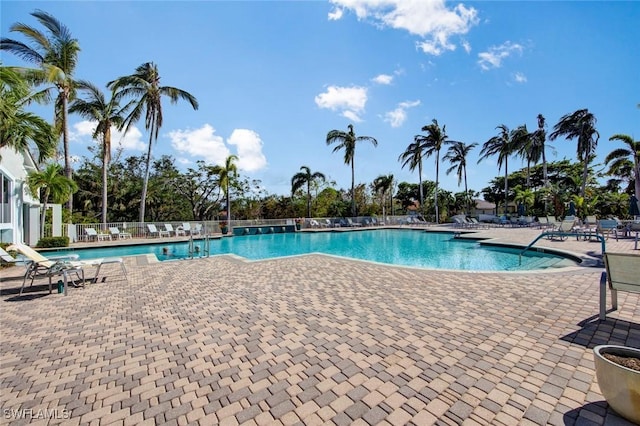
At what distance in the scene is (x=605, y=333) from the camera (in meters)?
3.04

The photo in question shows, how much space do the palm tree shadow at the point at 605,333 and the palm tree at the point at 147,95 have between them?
20.3 m

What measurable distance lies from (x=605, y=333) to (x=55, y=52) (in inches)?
880

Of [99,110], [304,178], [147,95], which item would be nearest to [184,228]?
[99,110]

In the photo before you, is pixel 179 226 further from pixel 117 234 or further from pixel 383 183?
pixel 383 183

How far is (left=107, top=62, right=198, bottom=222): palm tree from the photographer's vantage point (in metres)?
17.6

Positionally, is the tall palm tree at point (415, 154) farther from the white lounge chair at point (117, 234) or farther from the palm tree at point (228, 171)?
the white lounge chair at point (117, 234)

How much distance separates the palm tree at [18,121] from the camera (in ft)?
20.7

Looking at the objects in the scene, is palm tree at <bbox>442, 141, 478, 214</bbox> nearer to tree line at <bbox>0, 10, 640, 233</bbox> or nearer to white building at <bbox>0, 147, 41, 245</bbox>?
tree line at <bbox>0, 10, 640, 233</bbox>

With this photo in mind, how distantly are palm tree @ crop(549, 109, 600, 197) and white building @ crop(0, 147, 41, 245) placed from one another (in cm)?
3497

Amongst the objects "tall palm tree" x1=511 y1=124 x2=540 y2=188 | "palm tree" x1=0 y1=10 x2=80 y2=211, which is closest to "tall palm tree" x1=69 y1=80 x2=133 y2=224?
"palm tree" x1=0 y1=10 x2=80 y2=211

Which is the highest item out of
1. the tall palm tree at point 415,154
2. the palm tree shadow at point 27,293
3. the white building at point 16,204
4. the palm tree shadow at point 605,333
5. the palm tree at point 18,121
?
the tall palm tree at point 415,154

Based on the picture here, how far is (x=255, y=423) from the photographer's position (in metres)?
1.85

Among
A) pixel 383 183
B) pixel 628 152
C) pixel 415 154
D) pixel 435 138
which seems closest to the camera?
pixel 628 152

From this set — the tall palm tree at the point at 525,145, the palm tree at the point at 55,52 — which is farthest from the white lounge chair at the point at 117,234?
the tall palm tree at the point at 525,145
